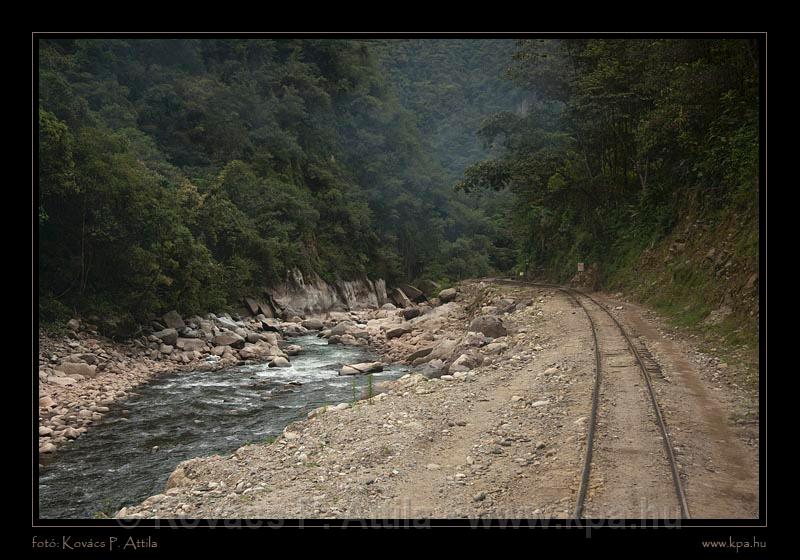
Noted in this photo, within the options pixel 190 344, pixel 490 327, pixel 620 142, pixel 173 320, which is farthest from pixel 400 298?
pixel 490 327

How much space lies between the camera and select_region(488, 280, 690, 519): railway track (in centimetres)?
466

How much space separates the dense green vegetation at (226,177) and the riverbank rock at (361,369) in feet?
25.2

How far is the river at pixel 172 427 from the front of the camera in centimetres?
784

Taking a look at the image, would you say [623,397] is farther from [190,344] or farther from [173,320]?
[173,320]

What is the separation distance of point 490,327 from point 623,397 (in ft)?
25.7

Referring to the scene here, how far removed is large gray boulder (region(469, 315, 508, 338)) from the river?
2337mm

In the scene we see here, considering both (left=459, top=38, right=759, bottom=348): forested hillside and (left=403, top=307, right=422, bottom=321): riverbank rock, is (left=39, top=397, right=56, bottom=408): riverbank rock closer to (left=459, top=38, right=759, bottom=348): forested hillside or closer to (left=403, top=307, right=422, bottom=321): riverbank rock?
(left=459, top=38, right=759, bottom=348): forested hillside

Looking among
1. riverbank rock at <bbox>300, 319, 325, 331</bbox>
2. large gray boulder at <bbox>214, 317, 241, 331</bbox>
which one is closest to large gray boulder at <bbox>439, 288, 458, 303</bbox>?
riverbank rock at <bbox>300, 319, 325, 331</bbox>

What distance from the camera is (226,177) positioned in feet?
114

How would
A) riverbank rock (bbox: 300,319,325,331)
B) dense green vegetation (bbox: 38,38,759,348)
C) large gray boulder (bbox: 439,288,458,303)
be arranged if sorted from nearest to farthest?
dense green vegetation (bbox: 38,38,759,348) → riverbank rock (bbox: 300,319,325,331) → large gray boulder (bbox: 439,288,458,303)

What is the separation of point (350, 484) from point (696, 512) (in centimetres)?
308

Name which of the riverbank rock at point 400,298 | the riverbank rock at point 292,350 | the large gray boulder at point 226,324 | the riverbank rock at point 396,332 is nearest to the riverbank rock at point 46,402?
the riverbank rock at point 292,350
